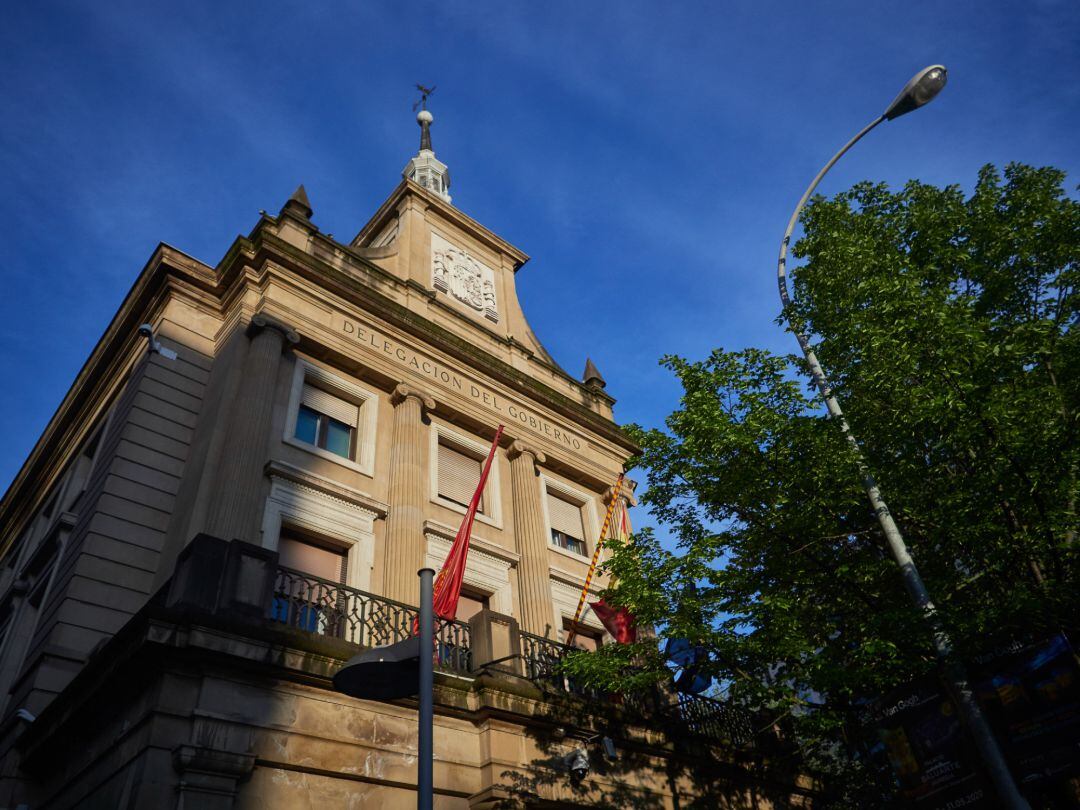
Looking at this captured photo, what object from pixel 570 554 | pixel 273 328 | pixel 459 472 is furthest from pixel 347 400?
pixel 570 554

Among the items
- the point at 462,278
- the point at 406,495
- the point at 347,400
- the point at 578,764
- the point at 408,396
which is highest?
the point at 462,278

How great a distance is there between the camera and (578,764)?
42.3 feet

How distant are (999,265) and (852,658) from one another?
8.05 metres

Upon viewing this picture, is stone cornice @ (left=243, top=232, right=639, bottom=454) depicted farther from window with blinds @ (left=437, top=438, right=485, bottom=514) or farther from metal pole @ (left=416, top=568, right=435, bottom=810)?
metal pole @ (left=416, top=568, right=435, bottom=810)

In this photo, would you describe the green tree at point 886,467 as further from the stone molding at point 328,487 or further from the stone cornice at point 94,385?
the stone cornice at point 94,385

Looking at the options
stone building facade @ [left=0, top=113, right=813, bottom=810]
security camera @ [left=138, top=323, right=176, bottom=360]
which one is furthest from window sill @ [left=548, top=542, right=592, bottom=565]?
security camera @ [left=138, top=323, right=176, bottom=360]

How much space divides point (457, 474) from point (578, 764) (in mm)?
7810

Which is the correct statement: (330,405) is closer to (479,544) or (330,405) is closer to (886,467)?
(479,544)

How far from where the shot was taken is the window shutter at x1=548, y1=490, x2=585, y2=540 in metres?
21.1

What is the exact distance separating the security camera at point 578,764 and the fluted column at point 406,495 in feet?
13.2

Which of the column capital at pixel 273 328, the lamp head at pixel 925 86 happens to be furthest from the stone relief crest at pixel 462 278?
the lamp head at pixel 925 86

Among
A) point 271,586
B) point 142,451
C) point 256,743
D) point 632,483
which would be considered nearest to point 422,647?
point 256,743

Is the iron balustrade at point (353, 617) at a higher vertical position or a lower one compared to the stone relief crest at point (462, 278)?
lower

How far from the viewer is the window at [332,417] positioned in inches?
652
